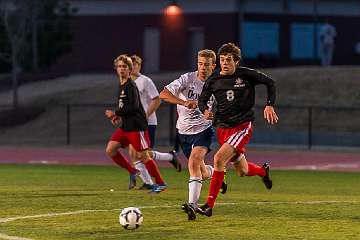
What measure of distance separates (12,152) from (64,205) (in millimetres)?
17951

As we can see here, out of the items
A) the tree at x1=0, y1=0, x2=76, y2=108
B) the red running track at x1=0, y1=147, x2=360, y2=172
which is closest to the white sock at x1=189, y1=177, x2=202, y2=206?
the red running track at x1=0, y1=147, x2=360, y2=172

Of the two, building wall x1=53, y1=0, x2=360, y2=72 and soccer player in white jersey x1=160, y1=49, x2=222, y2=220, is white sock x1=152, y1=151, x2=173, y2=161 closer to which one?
soccer player in white jersey x1=160, y1=49, x2=222, y2=220

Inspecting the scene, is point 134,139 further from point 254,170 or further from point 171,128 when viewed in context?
point 171,128

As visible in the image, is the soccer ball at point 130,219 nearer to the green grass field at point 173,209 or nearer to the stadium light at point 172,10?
the green grass field at point 173,209

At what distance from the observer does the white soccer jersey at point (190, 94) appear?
17.8 metres

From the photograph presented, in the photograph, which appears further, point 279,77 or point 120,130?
point 279,77

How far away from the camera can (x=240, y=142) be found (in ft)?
52.4

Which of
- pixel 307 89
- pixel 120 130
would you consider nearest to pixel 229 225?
pixel 120 130

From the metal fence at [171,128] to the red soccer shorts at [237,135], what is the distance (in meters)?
21.1

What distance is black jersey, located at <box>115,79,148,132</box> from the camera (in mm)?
19781

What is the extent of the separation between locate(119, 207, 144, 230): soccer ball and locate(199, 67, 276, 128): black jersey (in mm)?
2033

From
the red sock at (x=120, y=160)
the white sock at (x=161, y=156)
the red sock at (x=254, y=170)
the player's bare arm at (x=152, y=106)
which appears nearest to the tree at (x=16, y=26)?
the white sock at (x=161, y=156)

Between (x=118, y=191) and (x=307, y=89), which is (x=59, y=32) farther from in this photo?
(x=118, y=191)

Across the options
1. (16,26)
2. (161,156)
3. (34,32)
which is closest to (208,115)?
(161,156)
